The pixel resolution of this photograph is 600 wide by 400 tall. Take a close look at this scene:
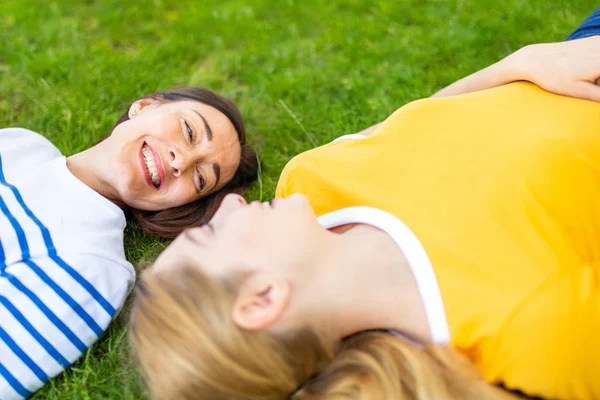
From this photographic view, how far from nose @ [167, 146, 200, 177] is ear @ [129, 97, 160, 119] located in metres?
0.42

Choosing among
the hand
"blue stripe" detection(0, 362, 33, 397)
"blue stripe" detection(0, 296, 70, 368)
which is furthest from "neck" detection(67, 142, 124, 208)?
the hand

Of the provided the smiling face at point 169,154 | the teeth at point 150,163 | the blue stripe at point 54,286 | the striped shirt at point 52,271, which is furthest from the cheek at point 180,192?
the blue stripe at point 54,286

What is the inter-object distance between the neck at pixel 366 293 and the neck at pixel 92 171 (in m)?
1.60

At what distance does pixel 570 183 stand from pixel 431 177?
1.69 ft

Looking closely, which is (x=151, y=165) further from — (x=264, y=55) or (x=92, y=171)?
(x=264, y=55)

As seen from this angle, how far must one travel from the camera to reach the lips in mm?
2793

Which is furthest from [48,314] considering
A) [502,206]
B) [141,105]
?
[502,206]

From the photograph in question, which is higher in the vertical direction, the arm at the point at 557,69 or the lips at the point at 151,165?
the arm at the point at 557,69

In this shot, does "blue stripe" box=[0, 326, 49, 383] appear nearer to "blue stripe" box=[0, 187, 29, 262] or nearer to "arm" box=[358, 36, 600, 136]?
"blue stripe" box=[0, 187, 29, 262]

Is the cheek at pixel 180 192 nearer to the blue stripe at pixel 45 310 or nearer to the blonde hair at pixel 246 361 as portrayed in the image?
the blue stripe at pixel 45 310

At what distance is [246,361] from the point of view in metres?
1.68

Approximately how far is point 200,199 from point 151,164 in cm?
42

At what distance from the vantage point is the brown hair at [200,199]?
9.84 ft

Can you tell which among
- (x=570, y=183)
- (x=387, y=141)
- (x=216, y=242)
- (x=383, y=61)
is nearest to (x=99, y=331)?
(x=216, y=242)
